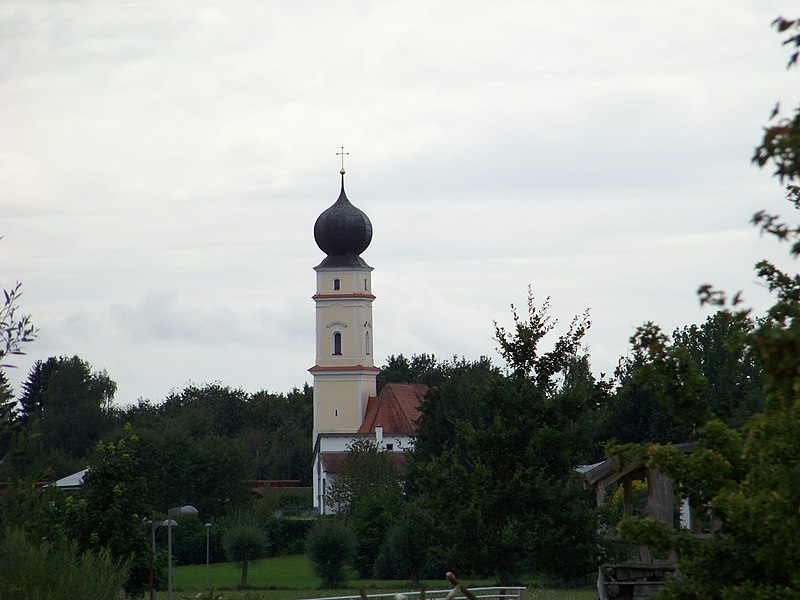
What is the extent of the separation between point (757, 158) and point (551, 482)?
70.6ft

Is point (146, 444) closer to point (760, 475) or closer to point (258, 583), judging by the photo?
point (258, 583)

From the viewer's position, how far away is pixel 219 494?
79750 millimetres

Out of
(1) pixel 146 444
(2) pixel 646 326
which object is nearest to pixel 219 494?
(1) pixel 146 444

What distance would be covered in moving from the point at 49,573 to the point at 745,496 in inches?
355

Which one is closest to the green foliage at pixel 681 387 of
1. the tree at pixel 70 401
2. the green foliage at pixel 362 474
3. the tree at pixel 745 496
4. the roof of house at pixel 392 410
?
the tree at pixel 745 496

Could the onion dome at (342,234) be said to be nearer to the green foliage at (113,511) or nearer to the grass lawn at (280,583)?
the grass lawn at (280,583)

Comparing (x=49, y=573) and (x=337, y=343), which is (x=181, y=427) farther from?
(x=49, y=573)

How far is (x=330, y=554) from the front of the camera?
51.9m

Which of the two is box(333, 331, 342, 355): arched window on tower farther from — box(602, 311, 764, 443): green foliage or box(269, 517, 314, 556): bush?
box(269, 517, 314, 556): bush

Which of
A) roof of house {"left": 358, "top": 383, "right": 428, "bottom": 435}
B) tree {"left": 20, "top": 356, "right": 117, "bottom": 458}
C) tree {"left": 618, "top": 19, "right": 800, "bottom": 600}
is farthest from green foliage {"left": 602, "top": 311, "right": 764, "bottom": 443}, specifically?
tree {"left": 20, "top": 356, "right": 117, "bottom": 458}

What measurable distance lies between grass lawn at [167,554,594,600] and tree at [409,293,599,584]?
7.00m

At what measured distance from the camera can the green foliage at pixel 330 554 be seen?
51.8 meters

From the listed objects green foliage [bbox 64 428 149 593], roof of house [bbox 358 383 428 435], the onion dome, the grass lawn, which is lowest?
A: the grass lawn

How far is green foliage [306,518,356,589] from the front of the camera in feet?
170
